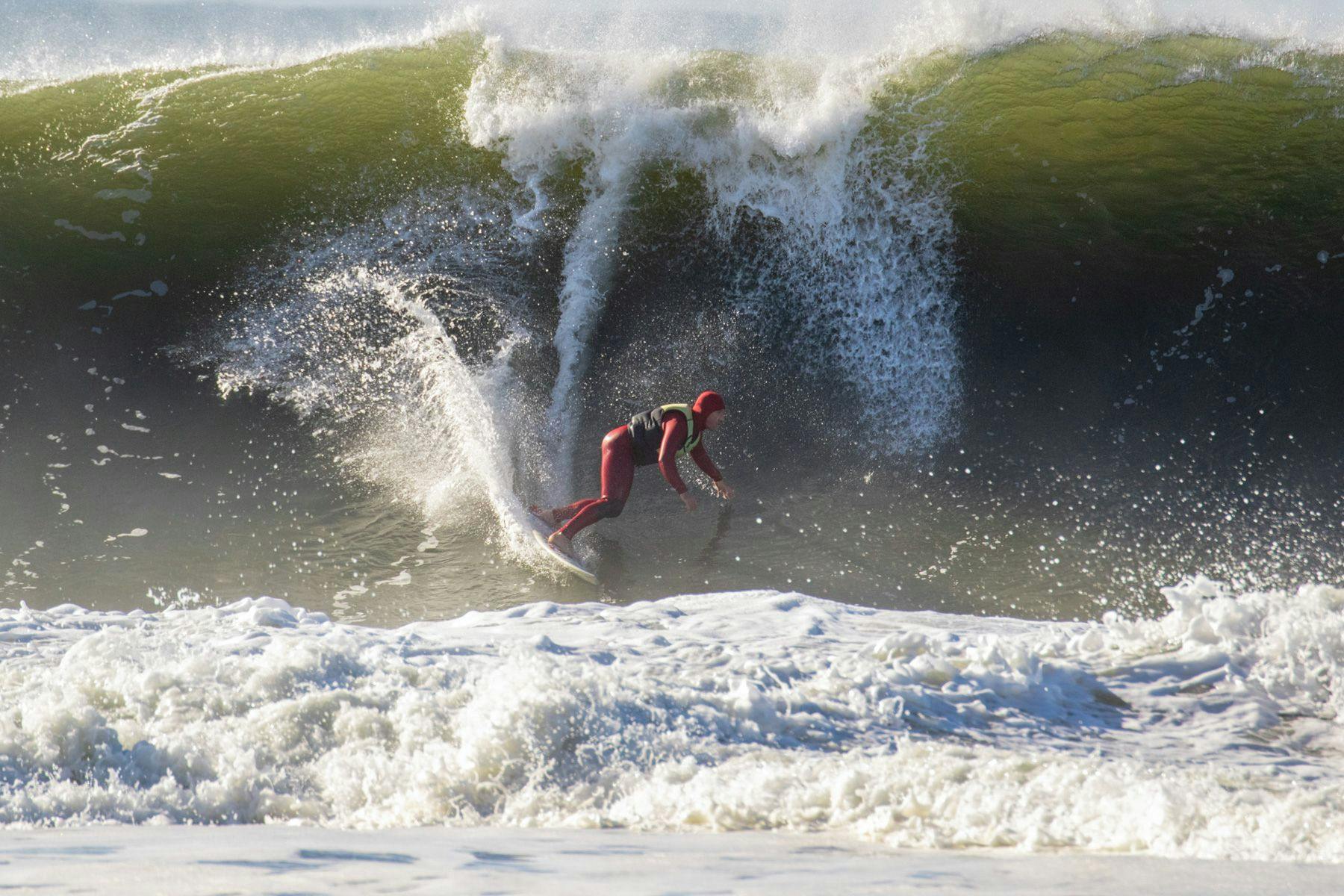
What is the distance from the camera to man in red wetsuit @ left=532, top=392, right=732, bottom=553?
18.8 feet

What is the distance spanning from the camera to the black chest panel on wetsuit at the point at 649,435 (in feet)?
19.4

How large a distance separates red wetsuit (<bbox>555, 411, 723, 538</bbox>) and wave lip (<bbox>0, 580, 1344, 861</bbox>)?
5.04 ft

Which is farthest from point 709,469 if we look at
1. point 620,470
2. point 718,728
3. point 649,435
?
point 718,728

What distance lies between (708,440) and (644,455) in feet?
4.03

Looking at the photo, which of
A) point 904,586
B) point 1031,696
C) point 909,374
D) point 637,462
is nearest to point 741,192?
point 909,374

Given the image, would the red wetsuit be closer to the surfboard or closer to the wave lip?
the surfboard

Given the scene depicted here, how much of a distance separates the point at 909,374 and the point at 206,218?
698 centimetres

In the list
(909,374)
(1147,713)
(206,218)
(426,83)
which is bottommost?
(1147,713)

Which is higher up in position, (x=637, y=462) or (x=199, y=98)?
(x=199, y=98)

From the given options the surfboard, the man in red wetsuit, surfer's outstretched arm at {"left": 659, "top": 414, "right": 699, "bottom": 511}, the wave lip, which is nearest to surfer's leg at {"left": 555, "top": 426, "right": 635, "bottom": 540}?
the man in red wetsuit

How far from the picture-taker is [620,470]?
5.86 m

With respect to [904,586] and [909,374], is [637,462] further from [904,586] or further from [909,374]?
[909,374]

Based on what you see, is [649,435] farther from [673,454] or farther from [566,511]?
[566,511]

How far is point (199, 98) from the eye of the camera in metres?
10.2
